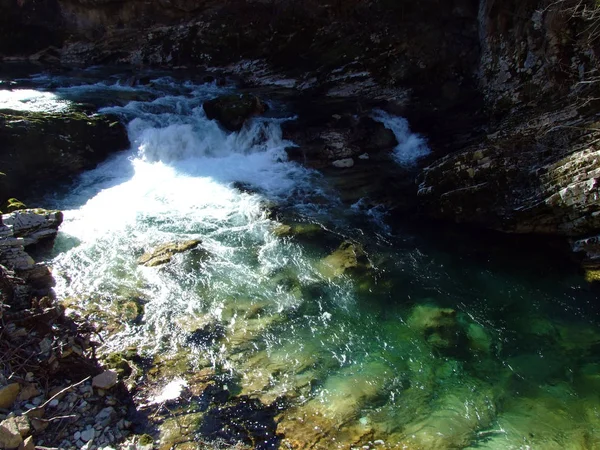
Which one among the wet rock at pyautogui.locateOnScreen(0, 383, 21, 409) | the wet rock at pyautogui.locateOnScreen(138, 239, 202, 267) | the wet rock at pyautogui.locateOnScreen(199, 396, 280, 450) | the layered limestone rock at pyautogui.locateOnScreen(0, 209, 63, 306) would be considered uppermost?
the layered limestone rock at pyautogui.locateOnScreen(0, 209, 63, 306)

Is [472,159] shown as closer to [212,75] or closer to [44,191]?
[44,191]

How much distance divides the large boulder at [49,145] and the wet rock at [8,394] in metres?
6.46

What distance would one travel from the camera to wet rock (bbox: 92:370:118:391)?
5.05 metres

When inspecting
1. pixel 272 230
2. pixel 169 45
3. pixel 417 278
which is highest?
pixel 169 45

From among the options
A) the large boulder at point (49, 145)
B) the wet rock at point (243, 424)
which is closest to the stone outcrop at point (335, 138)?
the large boulder at point (49, 145)

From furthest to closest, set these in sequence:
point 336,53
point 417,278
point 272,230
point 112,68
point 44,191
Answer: point 112,68 → point 336,53 → point 44,191 → point 272,230 → point 417,278

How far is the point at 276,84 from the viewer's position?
1673cm

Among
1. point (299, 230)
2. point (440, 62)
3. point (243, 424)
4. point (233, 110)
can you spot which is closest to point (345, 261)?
point (299, 230)

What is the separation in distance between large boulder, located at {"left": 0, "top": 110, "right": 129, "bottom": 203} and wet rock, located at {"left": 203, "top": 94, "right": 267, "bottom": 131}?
2.97 metres

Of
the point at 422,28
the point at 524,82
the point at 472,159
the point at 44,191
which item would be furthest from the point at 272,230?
the point at 422,28

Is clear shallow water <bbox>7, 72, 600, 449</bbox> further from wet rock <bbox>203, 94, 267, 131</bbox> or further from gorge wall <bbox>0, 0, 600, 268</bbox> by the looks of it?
wet rock <bbox>203, 94, 267, 131</bbox>

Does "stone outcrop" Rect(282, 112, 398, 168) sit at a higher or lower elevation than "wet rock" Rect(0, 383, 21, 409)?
higher

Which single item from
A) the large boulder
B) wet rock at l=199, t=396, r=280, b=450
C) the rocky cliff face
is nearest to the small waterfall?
the rocky cliff face

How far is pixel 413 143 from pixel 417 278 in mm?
6627
